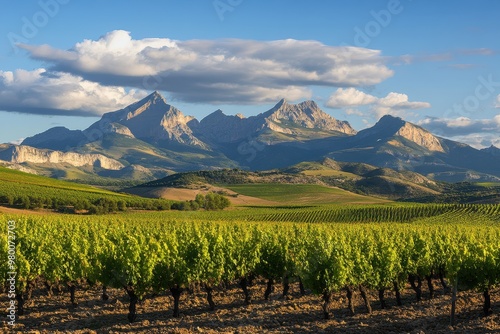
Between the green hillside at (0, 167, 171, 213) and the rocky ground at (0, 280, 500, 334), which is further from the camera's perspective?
the green hillside at (0, 167, 171, 213)

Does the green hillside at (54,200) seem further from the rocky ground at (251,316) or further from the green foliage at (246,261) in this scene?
the rocky ground at (251,316)

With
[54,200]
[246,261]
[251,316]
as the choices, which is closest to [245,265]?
[246,261]

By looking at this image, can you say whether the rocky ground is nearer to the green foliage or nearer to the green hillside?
the green foliage

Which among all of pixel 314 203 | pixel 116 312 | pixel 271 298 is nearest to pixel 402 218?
pixel 314 203

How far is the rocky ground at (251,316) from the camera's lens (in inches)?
1130

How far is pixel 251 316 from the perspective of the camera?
31344mm

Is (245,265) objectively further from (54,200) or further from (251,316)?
(54,200)

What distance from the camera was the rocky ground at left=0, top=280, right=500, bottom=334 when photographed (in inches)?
1130

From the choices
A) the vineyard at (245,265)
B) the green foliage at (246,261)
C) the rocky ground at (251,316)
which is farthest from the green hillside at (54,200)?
the rocky ground at (251,316)

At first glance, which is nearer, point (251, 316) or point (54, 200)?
point (251, 316)

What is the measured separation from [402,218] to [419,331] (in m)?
91.1

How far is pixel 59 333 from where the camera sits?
27.8 metres

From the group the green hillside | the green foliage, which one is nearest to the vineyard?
the green foliage

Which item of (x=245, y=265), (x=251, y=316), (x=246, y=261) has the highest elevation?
(x=246, y=261)
